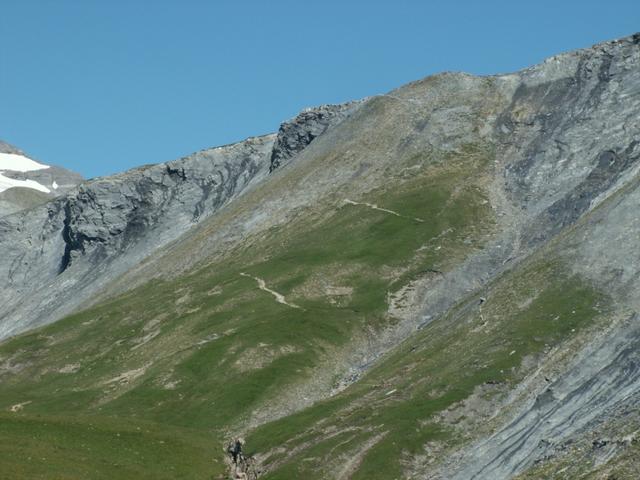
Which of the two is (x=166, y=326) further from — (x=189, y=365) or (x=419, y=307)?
(x=419, y=307)

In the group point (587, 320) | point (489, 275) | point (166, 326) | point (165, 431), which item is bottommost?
point (587, 320)

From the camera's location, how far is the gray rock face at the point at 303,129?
624ft

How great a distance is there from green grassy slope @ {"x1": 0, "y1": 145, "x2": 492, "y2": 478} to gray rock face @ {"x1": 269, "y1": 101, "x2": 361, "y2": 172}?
1963 inches

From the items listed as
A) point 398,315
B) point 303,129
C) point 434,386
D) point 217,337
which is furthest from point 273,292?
point 303,129

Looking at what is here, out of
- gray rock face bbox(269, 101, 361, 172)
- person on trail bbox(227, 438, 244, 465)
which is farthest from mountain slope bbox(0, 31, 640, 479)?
gray rock face bbox(269, 101, 361, 172)

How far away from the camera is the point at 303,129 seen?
192875mm

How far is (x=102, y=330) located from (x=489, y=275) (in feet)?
159

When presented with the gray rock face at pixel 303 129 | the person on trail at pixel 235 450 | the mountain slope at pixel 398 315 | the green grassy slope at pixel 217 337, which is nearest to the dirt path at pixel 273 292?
the mountain slope at pixel 398 315

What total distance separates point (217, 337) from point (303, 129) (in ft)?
314

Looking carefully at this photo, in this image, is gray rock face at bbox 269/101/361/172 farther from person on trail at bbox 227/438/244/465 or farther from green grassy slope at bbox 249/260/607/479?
person on trail at bbox 227/438/244/465

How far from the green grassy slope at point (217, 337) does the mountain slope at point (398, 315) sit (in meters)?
0.33

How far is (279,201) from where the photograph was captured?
150m

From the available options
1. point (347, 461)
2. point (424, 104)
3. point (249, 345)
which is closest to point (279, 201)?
point (424, 104)

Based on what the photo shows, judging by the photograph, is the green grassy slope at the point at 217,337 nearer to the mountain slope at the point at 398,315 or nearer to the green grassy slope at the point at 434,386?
the mountain slope at the point at 398,315
